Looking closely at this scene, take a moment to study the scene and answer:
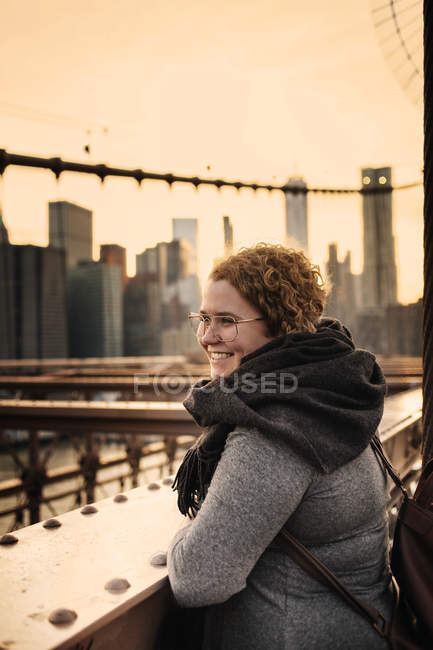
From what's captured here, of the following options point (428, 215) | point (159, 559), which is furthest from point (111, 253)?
point (159, 559)

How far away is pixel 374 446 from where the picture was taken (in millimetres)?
1573

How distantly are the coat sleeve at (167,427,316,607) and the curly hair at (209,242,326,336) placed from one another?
448mm

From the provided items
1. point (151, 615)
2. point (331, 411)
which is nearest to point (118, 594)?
point (151, 615)

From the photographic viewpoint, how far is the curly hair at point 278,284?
1.58 metres

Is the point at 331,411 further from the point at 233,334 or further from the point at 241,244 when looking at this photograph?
the point at 241,244

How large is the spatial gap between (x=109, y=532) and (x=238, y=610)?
18.4 inches

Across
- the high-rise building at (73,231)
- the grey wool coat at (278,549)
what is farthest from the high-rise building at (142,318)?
the grey wool coat at (278,549)

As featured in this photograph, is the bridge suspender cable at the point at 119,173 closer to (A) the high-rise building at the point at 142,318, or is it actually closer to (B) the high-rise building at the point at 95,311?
(B) the high-rise building at the point at 95,311

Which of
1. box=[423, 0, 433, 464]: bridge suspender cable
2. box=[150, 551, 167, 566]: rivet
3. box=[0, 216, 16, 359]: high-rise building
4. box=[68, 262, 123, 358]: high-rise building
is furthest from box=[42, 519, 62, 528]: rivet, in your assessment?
box=[68, 262, 123, 358]: high-rise building

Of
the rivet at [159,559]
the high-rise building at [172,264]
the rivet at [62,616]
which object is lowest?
the rivet at [159,559]

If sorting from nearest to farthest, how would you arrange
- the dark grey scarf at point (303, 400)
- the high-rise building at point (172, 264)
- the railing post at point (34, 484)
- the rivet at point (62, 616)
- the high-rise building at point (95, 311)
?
the rivet at point (62, 616) < the dark grey scarf at point (303, 400) < the railing post at point (34, 484) < the high-rise building at point (95, 311) < the high-rise building at point (172, 264)

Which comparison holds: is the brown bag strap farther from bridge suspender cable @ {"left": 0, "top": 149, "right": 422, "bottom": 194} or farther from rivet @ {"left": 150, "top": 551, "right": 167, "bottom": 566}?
bridge suspender cable @ {"left": 0, "top": 149, "right": 422, "bottom": 194}

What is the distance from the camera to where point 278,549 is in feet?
4.43

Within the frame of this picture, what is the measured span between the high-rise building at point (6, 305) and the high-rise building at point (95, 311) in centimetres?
2934
